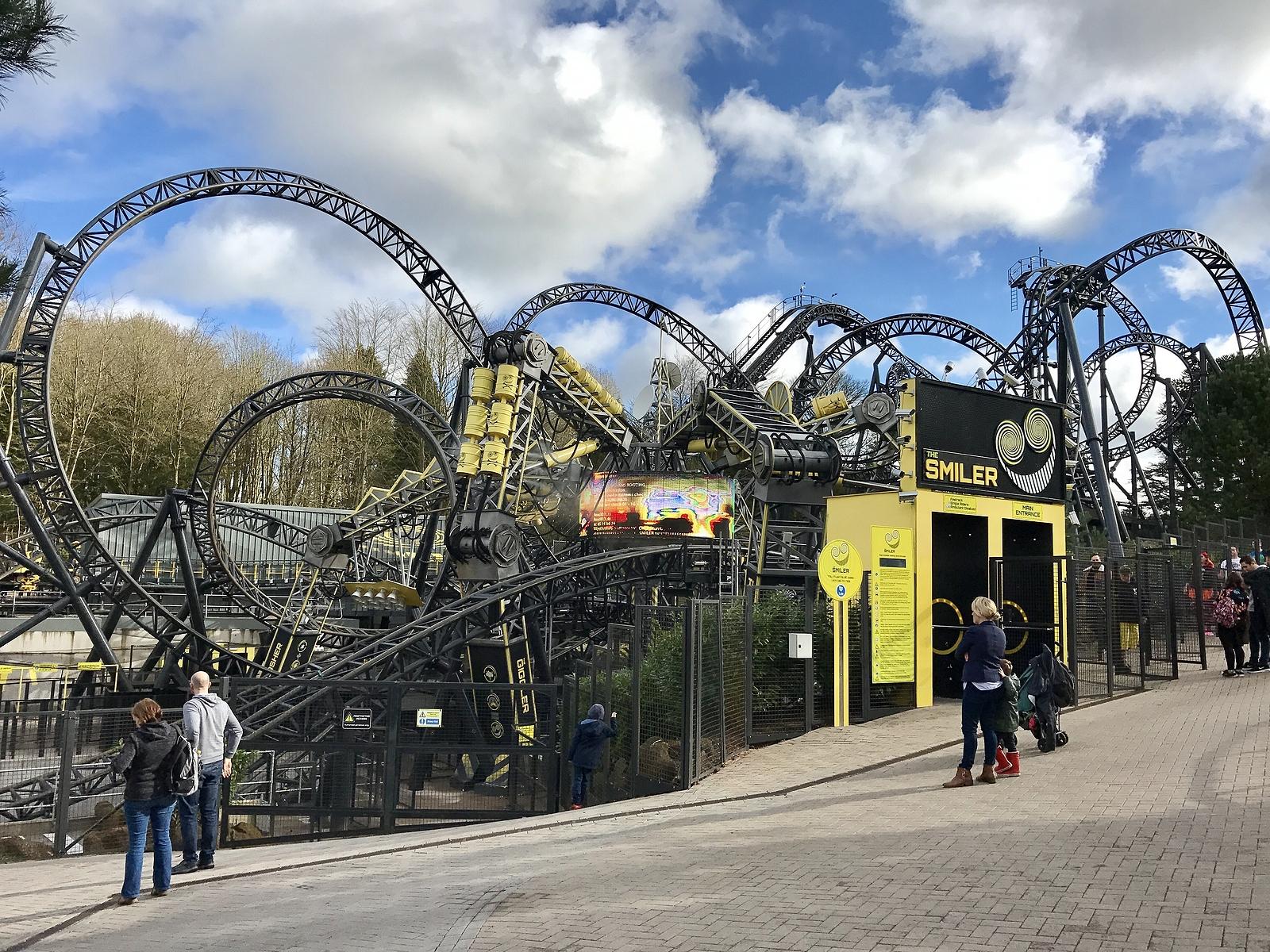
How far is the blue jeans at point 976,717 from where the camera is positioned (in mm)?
9016

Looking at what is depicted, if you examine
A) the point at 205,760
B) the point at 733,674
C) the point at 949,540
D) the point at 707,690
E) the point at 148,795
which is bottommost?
the point at 148,795

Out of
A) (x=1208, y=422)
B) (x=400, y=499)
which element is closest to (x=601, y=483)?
(x=400, y=499)

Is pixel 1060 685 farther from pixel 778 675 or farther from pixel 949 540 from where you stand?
pixel 949 540

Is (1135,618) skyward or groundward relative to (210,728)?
skyward

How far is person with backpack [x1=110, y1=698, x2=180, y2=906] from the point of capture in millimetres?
7160

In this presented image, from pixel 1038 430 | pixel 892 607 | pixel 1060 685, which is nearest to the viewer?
pixel 1060 685

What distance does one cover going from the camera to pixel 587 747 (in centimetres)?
1216

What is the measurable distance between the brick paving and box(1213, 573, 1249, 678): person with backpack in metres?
4.63

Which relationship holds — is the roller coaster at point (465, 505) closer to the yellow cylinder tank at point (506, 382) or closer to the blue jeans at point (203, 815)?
the yellow cylinder tank at point (506, 382)

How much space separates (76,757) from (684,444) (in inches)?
611

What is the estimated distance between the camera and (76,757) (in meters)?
12.0

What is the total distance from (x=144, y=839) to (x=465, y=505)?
12949 millimetres

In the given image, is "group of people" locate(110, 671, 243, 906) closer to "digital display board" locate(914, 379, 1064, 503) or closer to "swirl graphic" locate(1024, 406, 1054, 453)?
"digital display board" locate(914, 379, 1064, 503)

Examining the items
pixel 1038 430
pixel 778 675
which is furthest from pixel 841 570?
pixel 1038 430
